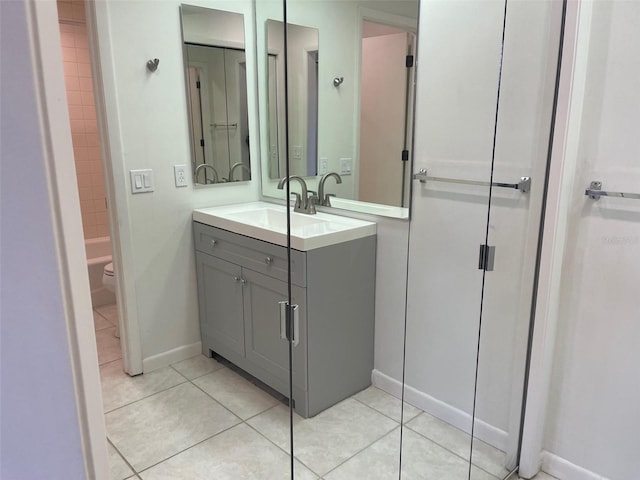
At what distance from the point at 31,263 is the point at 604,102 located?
1.63 metres

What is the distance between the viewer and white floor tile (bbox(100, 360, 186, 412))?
7.56 feet

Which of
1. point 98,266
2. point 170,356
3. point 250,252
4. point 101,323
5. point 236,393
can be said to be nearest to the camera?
point 250,252

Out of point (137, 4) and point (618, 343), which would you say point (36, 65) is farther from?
point (137, 4)

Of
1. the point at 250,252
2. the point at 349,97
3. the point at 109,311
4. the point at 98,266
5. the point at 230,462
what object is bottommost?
the point at 230,462

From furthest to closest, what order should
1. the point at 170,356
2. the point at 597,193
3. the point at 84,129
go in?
1. the point at 84,129
2. the point at 170,356
3. the point at 597,193

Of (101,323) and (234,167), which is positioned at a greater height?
(234,167)

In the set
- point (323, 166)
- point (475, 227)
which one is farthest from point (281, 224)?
point (475, 227)

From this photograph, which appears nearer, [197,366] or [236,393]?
[236,393]

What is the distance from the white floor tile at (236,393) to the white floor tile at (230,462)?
18 centimetres

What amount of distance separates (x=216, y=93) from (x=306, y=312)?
1.36 m

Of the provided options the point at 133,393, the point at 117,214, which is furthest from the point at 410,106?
the point at 133,393

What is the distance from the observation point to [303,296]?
199cm

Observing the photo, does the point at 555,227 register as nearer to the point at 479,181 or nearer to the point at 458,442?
the point at 479,181

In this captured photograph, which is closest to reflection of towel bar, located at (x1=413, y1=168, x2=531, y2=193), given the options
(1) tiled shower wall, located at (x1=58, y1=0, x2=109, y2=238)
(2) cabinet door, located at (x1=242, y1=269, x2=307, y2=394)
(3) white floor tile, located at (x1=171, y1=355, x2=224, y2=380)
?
(2) cabinet door, located at (x1=242, y1=269, x2=307, y2=394)
